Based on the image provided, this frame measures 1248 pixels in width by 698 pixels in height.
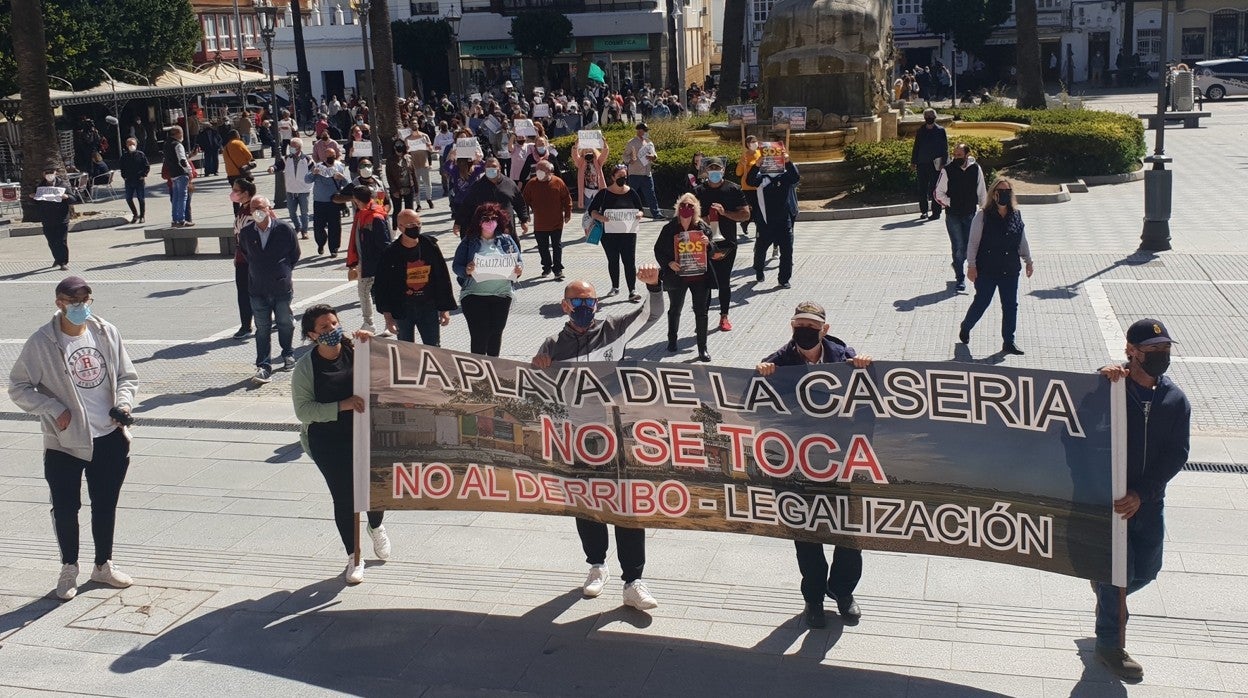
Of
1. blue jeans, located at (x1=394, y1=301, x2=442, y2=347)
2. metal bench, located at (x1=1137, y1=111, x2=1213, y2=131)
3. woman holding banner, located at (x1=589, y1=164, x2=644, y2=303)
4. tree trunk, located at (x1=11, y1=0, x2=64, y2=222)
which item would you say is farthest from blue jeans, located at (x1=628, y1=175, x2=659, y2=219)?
metal bench, located at (x1=1137, y1=111, x2=1213, y2=131)

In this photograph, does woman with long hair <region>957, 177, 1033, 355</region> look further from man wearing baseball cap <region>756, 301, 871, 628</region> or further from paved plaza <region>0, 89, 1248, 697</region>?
man wearing baseball cap <region>756, 301, 871, 628</region>

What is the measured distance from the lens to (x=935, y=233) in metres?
19.0

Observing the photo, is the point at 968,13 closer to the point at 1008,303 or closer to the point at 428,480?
the point at 1008,303

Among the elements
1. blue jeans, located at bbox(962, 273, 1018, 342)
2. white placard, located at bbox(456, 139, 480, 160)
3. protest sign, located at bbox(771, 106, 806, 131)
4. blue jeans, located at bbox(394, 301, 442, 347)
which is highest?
protest sign, located at bbox(771, 106, 806, 131)

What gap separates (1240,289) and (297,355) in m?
9.43

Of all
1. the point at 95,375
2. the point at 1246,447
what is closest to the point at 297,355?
the point at 95,375

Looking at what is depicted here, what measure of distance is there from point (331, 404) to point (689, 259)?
5246mm

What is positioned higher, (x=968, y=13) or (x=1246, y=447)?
(x=968, y=13)

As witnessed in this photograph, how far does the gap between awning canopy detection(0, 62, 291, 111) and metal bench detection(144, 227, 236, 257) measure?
12551 mm

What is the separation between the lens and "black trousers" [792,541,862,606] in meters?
6.45

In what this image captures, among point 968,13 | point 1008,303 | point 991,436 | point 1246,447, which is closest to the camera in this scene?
point 991,436

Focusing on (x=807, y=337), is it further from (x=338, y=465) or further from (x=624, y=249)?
(x=624, y=249)

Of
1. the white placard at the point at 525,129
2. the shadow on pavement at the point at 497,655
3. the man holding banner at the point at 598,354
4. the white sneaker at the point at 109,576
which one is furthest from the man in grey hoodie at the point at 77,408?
the white placard at the point at 525,129

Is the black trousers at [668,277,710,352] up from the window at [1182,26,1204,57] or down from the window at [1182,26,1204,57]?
down
